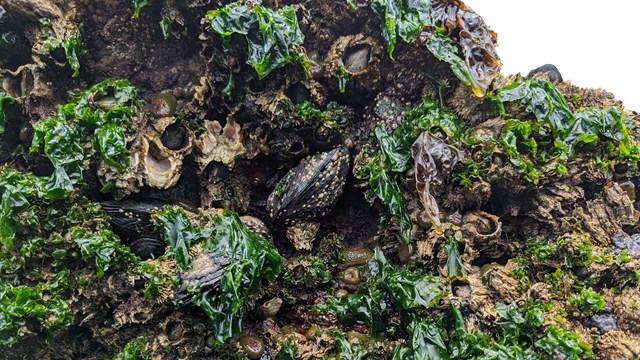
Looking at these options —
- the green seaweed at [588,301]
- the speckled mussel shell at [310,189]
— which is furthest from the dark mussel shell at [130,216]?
the green seaweed at [588,301]

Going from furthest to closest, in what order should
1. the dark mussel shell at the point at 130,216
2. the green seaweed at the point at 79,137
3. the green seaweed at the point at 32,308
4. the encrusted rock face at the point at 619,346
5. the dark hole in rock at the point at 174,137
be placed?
1. the dark hole in rock at the point at 174,137
2. the dark mussel shell at the point at 130,216
3. the green seaweed at the point at 79,137
4. the green seaweed at the point at 32,308
5. the encrusted rock face at the point at 619,346

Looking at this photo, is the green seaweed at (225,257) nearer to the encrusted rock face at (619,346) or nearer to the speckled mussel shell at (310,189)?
the speckled mussel shell at (310,189)

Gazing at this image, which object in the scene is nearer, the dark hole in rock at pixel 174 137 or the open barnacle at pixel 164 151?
the open barnacle at pixel 164 151

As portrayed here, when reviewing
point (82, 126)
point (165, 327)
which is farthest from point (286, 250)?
point (82, 126)

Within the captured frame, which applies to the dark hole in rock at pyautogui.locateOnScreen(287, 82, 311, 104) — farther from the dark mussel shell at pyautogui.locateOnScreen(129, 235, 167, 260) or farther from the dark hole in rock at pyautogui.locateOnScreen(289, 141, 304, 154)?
the dark mussel shell at pyautogui.locateOnScreen(129, 235, 167, 260)

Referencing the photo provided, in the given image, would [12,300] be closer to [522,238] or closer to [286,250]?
[286,250]

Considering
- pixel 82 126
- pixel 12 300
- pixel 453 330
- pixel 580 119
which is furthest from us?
pixel 580 119
